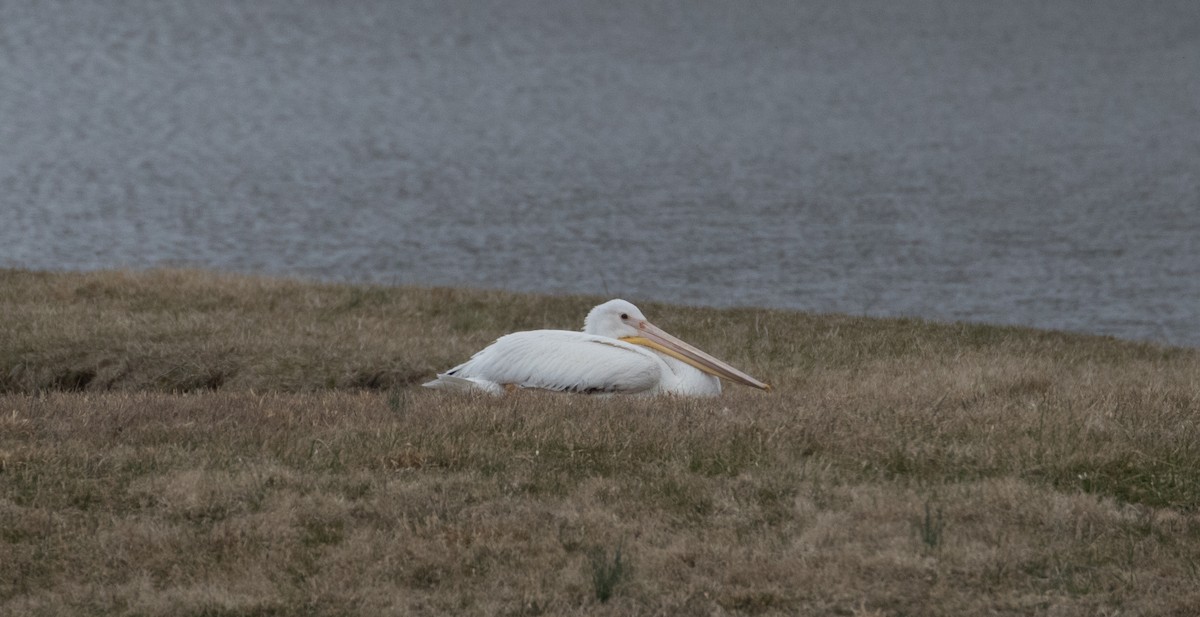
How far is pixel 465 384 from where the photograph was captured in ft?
38.1

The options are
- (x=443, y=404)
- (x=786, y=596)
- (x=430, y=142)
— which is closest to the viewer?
(x=786, y=596)

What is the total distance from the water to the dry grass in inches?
596

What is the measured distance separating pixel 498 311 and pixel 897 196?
2484 centimetres

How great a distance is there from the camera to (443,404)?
397 inches

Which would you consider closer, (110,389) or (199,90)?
(110,389)

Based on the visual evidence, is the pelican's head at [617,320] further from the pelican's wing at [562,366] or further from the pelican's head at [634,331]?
the pelican's wing at [562,366]

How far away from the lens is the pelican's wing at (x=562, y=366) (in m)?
11.3

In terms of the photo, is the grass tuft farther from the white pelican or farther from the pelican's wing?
Answer: the pelican's wing

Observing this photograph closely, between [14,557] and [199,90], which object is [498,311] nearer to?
[14,557]

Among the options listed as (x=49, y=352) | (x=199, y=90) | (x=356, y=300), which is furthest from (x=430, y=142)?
(x=49, y=352)

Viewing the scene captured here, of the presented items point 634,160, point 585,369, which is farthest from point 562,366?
point 634,160

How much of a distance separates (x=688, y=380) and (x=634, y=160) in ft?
116

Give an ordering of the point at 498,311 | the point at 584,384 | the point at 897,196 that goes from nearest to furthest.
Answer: the point at 584,384 → the point at 498,311 → the point at 897,196

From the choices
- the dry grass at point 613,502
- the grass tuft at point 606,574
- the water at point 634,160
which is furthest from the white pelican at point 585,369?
the water at point 634,160
